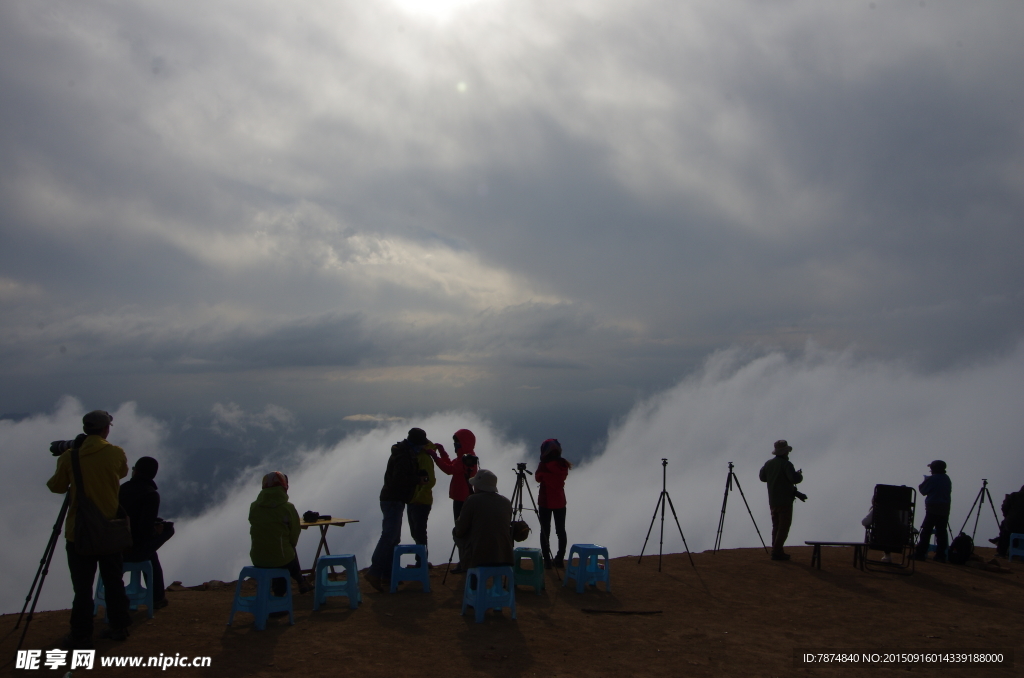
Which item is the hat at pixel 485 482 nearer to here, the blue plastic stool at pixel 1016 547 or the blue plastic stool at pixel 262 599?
the blue plastic stool at pixel 262 599

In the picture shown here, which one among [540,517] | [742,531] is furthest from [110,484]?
[742,531]

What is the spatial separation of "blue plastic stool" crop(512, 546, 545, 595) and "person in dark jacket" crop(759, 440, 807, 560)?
4.50 metres

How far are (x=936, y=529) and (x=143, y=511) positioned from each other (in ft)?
39.0

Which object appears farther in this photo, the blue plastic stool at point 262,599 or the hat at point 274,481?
the hat at point 274,481

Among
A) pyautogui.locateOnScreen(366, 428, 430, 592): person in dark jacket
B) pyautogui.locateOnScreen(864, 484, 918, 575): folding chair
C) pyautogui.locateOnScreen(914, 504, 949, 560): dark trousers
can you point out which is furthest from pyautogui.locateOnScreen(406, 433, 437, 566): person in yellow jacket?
pyautogui.locateOnScreen(914, 504, 949, 560): dark trousers

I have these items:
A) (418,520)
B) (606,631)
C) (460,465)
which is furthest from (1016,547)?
(418,520)

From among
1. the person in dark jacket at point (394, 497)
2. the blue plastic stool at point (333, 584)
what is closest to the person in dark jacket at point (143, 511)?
the blue plastic stool at point (333, 584)

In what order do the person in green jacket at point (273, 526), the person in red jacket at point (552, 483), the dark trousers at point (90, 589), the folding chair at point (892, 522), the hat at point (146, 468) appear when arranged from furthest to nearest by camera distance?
the folding chair at point (892, 522)
the person in red jacket at point (552, 483)
the hat at point (146, 468)
the person in green jacket at point (273, 526)
the dark trousers at point (90, 589)

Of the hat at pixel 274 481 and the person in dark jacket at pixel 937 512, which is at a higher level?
the hat at pixel 274 481

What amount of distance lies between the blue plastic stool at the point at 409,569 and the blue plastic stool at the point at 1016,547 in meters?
10.5

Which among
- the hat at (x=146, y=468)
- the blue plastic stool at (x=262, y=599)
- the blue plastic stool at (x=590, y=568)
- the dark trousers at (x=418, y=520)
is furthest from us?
the dark trousers at (x=418, y=520)

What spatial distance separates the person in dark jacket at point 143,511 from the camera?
6.11 meters

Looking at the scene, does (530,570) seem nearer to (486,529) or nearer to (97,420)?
(486,529)

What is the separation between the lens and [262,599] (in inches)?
228
